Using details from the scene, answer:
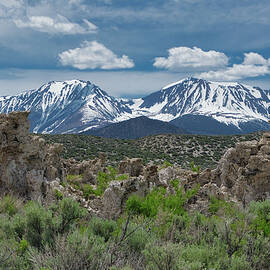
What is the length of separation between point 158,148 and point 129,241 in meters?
56.3

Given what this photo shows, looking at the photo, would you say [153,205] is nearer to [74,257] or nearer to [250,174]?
[250,174]

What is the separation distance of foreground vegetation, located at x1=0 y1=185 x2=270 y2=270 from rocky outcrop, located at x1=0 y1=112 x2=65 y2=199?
156cm

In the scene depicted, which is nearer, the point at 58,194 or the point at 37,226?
the point at 37,226

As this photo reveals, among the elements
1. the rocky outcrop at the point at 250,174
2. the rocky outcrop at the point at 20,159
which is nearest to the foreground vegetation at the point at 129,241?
the rocky outcrop at the point at 20,159

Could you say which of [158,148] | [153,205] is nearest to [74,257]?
[153,205]

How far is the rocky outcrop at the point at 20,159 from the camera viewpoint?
11055 mm

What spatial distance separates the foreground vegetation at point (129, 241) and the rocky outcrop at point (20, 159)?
1559 mm

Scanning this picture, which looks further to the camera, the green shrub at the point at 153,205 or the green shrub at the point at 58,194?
the green shrub at the point at 58,194

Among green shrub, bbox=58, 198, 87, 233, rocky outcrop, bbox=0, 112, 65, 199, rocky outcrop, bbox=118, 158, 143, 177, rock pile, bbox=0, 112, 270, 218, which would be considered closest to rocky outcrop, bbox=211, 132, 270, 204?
rock pile, bbox=0, 112, 270, 218

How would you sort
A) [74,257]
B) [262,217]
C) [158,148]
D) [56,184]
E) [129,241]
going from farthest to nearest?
[158,148]
[56,184]
[262,217]
[129,241]
[74,257]

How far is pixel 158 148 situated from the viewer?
62844 mm

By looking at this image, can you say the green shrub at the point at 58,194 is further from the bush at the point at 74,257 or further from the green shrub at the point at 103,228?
the bush at the point at 74,257

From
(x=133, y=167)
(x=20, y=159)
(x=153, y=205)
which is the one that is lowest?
(x=153, y=205)

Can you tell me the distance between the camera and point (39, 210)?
23.2 feet
